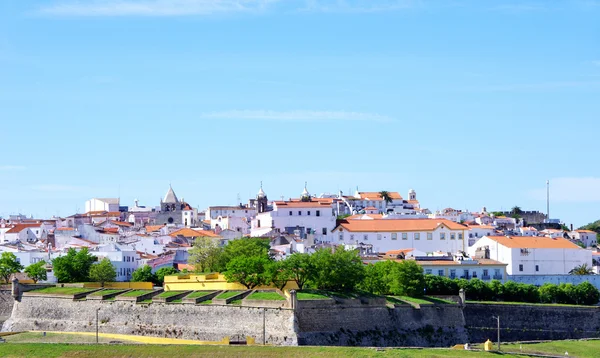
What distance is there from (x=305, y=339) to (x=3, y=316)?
2529cm

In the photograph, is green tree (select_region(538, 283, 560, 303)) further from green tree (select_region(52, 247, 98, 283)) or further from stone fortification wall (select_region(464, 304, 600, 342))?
green tree (select_region(52, 247, 98, 283))

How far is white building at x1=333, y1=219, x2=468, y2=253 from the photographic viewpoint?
11538 centimetres

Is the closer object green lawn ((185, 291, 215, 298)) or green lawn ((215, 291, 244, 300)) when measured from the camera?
green lawn ((215, 291, 244, 300))

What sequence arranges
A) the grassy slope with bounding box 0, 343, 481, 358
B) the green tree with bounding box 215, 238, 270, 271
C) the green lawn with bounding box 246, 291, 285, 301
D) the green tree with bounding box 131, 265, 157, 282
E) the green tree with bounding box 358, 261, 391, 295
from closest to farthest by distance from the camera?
the grassy slope with bounding box 0, 343, 481, 358 → the green lawn with bounding box 246, 291, 285, 301 → the green tree with bounding box 358, 261, 391, 295 → the green tree with bounding box 215, 238, 270, 271 → the green tree with bounding box 131, 265, 157, 282

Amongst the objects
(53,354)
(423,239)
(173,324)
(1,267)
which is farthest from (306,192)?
(53,354)

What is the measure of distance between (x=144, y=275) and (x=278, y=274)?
18422 mm

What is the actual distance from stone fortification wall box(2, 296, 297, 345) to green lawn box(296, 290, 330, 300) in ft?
7.25

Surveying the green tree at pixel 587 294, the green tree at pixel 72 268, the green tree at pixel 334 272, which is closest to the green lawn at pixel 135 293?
the green tree at pixel 72 268

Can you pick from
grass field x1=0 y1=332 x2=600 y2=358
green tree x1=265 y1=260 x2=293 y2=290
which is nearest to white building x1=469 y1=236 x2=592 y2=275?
green tree x1=265 y1=260 x2=293 y2=290

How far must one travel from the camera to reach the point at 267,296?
7225cm

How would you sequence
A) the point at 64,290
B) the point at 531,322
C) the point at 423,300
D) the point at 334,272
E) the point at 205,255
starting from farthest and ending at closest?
the point at 205,255 < the point at 531,322 < the point at 64,290 < the point at 423,300 < the point at 334,272

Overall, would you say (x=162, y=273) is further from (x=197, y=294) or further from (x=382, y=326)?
(x=382, y=326)


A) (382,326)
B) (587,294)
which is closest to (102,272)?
(382,326)

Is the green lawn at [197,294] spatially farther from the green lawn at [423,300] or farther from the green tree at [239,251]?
the green lawn at [423,300]
